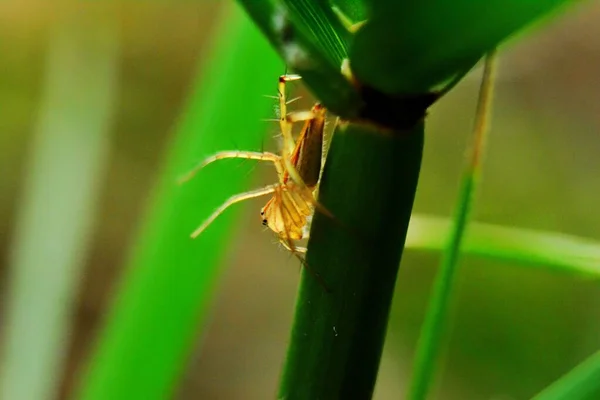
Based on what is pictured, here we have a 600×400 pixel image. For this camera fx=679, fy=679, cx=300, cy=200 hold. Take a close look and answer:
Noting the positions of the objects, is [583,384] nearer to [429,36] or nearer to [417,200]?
[429,36]

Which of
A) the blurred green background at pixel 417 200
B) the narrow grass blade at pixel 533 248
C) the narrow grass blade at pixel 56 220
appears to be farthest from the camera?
the blurred green background at pixel 417 200

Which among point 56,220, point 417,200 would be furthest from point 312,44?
point 417,200

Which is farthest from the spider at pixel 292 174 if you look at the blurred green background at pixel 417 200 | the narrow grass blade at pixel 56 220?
the blurred green background at pixel 417 200

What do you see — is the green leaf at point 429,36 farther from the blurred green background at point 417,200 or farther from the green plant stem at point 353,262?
the blurred green background at point 417,200

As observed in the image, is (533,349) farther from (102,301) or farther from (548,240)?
(548,240)

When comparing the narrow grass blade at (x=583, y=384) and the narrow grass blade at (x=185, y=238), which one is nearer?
the narrow grass blade at (x=583, y=384)

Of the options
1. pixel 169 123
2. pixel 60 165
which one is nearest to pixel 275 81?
pixel 60 165
